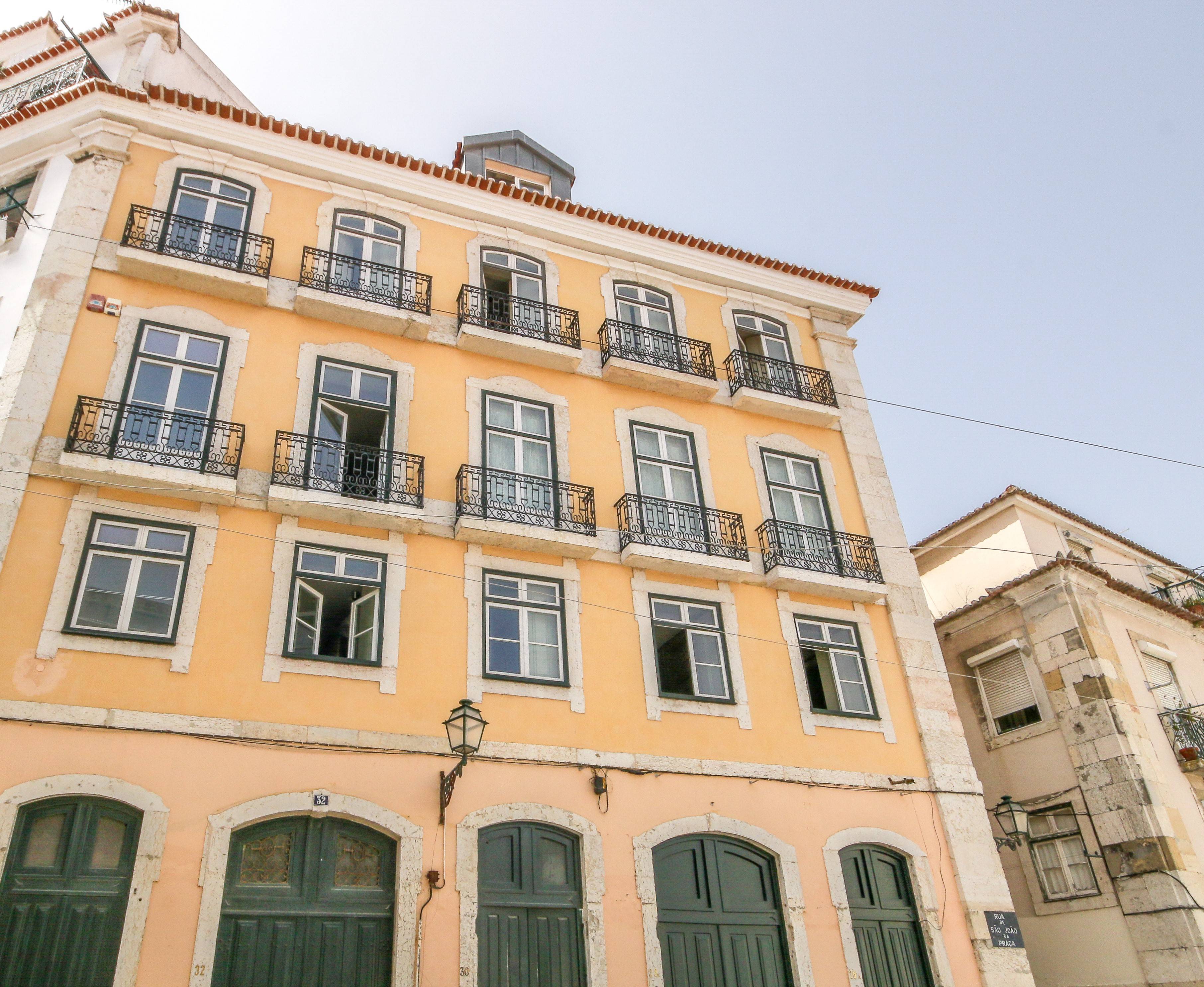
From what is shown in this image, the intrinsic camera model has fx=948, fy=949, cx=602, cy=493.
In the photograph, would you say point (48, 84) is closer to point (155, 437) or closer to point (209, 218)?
point (209, 218)

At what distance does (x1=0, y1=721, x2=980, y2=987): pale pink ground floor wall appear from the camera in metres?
8.62

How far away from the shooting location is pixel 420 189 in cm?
1413

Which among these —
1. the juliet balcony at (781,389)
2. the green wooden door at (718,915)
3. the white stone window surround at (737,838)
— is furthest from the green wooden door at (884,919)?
the juliet balcony at (781,389)

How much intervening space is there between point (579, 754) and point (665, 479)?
439cm

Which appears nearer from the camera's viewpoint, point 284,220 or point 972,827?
point 972,827

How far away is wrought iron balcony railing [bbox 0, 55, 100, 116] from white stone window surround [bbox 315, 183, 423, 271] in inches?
156

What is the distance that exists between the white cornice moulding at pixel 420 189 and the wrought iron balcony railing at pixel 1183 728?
27.0 ft

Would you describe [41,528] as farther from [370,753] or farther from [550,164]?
[550,164]

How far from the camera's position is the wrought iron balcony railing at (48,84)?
1408 cm

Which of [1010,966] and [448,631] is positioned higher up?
[448,631]

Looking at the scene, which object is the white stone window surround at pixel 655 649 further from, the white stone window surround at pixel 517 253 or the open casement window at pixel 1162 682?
the open casement window at pixel 1162 682

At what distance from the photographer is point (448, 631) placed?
10820 mm

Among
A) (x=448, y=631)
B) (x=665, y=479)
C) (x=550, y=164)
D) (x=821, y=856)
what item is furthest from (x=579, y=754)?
(x=550, y=164)

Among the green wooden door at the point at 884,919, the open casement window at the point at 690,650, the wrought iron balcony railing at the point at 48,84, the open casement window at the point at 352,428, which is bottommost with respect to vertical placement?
the green wooden door at the point at 884,919
